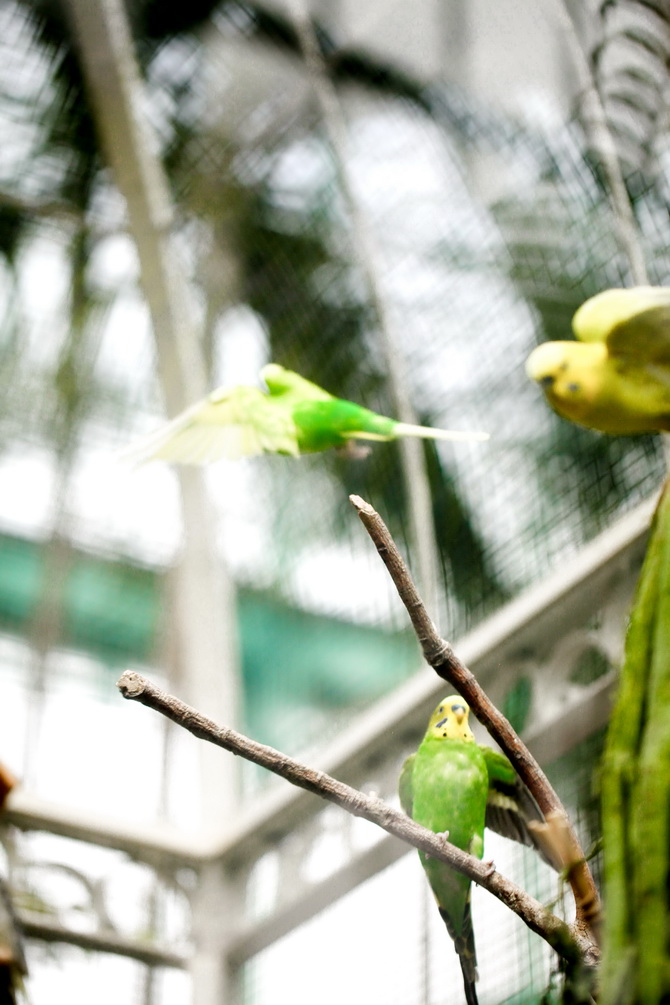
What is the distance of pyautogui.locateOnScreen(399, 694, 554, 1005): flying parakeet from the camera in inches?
25.0

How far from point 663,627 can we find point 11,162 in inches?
60.6

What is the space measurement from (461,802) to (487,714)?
0.09 meters

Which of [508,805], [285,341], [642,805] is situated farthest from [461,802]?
[285,341]

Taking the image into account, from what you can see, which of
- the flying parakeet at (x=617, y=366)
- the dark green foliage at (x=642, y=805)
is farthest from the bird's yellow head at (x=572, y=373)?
the dark green foliage at (x=642, y=805)

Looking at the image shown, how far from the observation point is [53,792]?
1623 millimetres

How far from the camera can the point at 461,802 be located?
25.0 inches

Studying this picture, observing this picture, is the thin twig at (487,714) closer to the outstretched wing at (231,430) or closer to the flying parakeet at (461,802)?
the flying parakeet at (461,802)

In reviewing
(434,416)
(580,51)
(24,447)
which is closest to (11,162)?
(24,447)

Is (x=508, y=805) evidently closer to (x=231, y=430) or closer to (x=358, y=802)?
(x=358, y=802)

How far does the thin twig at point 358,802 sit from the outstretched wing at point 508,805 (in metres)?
0.08

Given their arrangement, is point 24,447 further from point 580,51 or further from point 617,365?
point 617,365

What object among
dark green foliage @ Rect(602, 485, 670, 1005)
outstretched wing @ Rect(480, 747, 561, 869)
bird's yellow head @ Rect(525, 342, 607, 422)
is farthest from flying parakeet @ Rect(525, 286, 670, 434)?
outstretched wing @ Rect(480, 747, 561, 869)

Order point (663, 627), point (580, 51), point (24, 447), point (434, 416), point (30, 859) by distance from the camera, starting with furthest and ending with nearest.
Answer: point (24, 447) < point (30, 859) < point (434, 416) < point (580, 51) < point (663, 627)

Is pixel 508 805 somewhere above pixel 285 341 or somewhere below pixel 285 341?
below
